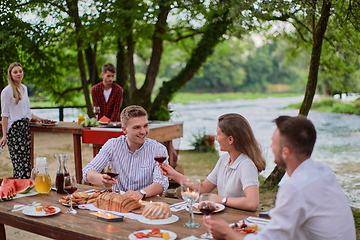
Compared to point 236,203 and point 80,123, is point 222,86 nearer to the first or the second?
point 80,123

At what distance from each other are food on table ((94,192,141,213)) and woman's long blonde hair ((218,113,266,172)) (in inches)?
30.5

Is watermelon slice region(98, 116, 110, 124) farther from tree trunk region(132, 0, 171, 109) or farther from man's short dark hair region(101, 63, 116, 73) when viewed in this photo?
tree trunk region(132, 0, 171, 109)

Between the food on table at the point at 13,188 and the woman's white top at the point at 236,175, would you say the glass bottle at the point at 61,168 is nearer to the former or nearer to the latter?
the food on table at the point at 13,188

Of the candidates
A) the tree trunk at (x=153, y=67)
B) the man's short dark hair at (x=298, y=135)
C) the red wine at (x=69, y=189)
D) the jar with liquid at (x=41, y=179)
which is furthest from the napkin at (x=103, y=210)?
the tree trunk at (x=153, y=67)

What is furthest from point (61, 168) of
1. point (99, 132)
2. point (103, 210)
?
point (99, 132)

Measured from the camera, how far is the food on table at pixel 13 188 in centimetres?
287

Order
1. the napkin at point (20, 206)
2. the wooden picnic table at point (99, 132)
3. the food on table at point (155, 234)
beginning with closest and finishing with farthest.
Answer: the food on table at point (155, 234) → the napkin at point (20, 206) → the wooden picnic table at point (99, 132)

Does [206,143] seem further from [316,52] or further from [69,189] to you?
[69,189]

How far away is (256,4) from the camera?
5730 millimetres

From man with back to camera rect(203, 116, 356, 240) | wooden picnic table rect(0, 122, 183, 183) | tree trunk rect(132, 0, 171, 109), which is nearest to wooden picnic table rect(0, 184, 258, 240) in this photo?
man with back to camera rect(203, 116, 356, 240)

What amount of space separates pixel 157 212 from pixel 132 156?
109 cm

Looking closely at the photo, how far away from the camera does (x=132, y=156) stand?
11.1ft

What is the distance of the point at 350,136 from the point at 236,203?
13287mm

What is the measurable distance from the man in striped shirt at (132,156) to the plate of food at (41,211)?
26.9 inches
